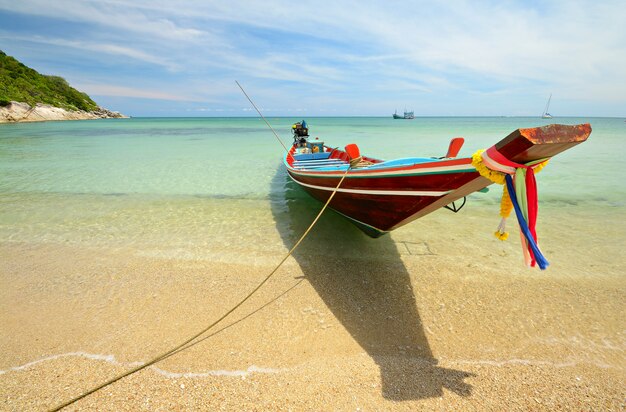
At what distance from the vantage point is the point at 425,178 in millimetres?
3762

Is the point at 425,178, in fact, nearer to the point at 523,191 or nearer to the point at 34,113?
the point at 523,191

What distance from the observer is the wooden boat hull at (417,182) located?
2383mm

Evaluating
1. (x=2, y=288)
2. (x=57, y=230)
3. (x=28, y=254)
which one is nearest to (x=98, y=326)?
(x=2, y=288)

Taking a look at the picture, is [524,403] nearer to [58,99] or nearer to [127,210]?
[127,210]

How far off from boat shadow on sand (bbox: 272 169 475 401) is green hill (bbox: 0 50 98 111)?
72210 mm

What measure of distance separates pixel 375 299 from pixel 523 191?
8.92 ft

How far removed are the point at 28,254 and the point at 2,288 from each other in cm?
142

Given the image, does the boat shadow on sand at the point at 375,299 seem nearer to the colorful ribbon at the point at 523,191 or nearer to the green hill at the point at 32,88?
the colorful ribbon at the point at 523,191

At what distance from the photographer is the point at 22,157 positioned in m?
17.3

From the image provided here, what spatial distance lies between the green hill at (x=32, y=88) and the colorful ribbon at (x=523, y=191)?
248ft

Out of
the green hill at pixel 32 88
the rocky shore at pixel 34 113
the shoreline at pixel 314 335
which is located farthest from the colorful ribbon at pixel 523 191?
the green hill at pixel 32 88

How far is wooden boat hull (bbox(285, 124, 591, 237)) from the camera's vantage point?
93.8 inches

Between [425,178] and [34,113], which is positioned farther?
[34,113]

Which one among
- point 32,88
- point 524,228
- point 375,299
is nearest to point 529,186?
point 524,228
